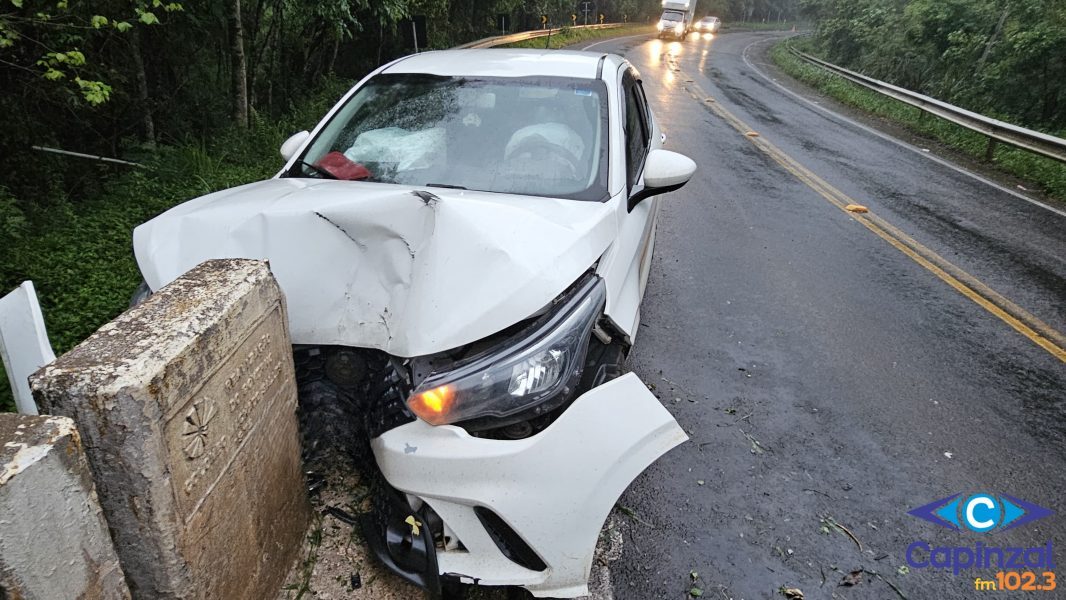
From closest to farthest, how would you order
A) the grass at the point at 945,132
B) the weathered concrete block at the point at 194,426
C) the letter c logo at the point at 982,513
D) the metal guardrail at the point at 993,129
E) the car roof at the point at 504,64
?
the weathered concrete block at the point at 194,426
the letter c logo at the point at 982,513
the car roof at the point at 504,64
the metal guardrail at the point at 993,129
the grass at the point at 945,132

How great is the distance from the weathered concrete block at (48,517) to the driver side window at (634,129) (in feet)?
8.49

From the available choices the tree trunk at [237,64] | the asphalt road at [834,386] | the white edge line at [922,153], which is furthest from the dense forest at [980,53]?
the tree trunk at [237,64]

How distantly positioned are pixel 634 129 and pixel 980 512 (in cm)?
278

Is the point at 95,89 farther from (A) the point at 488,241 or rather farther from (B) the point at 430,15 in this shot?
(B) the point at 430,15

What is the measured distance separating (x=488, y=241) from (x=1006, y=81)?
16.7m

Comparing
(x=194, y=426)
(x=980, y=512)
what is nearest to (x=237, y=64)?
(x=194, y=426)

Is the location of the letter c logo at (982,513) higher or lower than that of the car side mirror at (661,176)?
lower

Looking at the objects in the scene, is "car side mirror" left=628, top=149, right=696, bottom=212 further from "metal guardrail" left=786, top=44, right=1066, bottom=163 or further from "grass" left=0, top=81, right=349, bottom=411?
"metal guardrail" left=786, top=44, right=1066, bottom=163

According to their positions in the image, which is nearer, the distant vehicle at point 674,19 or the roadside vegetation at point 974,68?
the roadside vegetation at point 974,68

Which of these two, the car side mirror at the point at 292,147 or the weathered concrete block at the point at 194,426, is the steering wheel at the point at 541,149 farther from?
the weathered concrete block at the point at 194,426

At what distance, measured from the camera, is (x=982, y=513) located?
302cm

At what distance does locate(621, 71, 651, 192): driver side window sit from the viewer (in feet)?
11.3

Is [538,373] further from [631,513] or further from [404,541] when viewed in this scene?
[631,513]

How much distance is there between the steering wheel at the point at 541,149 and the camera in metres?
3.20
